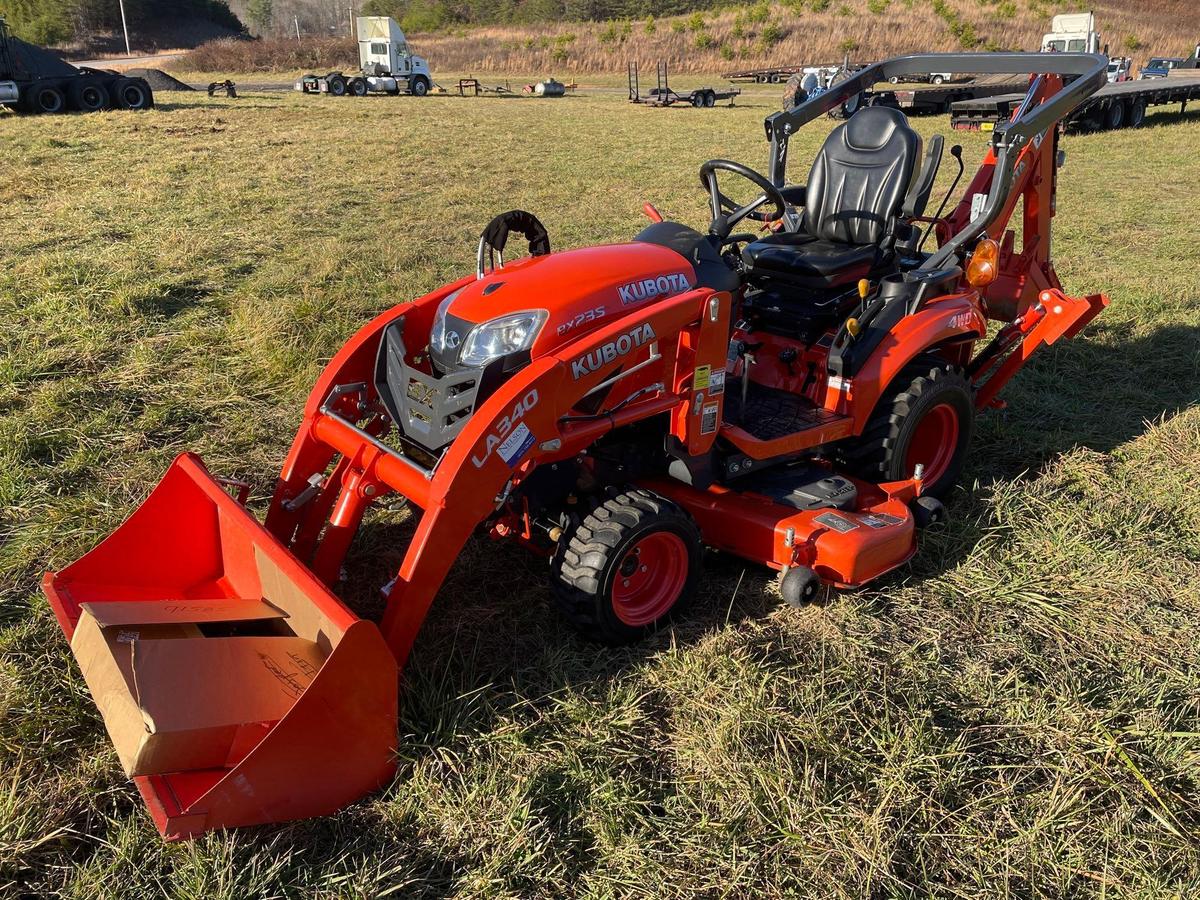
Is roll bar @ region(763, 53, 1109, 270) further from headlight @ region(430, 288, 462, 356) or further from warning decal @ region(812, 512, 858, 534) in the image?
headlight @ region(430, 288, 462, 356)

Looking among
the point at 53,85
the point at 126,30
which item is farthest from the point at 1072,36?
the point at 126,30

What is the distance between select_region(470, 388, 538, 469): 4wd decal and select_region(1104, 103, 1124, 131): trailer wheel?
19.5 m

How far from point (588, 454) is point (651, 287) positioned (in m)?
0.68

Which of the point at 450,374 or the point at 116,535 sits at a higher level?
the point at 450,374

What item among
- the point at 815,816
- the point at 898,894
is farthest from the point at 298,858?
the point at 898,894

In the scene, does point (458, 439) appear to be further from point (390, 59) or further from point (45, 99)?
point (390, 59)

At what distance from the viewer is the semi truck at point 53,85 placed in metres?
19.0

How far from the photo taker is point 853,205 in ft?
15.4

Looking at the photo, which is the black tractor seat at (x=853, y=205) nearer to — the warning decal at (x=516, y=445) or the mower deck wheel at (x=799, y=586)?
the mower deck wheel at (x=799, y=586)

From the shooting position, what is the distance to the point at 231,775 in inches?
88.0

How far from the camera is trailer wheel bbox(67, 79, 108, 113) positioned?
2009 cm

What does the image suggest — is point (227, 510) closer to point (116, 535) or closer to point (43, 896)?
point (116, 535)

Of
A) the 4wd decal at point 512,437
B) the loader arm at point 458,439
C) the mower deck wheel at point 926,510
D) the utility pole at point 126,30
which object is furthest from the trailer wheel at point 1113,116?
the utility pole at point 126,30

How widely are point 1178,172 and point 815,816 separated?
1414 cm
